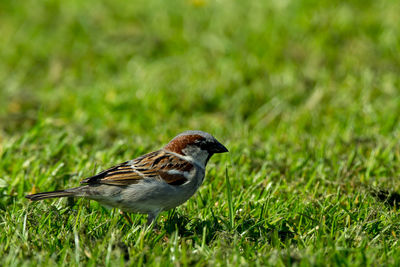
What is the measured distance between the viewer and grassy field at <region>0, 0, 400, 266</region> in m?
3.54

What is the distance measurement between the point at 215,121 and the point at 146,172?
9.35 ft

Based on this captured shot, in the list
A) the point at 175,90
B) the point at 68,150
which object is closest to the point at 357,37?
the point at 175,90

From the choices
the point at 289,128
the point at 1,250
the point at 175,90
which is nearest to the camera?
the point at 1,250

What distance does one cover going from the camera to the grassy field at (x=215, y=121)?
11.6 ft

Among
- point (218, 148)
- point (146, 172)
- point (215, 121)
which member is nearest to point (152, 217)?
point (146, 172)

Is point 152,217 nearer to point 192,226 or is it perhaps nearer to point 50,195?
point 192,226

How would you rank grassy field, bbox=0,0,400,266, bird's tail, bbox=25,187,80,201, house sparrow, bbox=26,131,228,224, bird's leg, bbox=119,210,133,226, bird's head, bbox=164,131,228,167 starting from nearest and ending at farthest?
grassy field, bbox=0,0,400,266 → bird's tail, bbox=25,187,80,201 → house sparrow, bbox=26,131,228,224 → bird's leg, bbox=119,210,133,226 → bird's head, bbox=164,131,228,167

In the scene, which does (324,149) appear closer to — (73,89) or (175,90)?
(175,90)

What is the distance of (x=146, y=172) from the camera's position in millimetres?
4039

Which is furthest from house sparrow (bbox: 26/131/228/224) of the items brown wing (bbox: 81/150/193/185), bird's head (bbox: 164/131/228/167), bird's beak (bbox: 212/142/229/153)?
bird's beak (bbox: 212/142/229/153)

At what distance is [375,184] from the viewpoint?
4.75 m

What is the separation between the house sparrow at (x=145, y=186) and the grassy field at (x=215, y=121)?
15cm

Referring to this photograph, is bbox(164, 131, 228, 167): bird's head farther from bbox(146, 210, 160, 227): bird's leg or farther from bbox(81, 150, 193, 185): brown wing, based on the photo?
bbox(146, 210, 160, 227): bird's leg

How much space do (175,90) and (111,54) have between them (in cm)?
163
